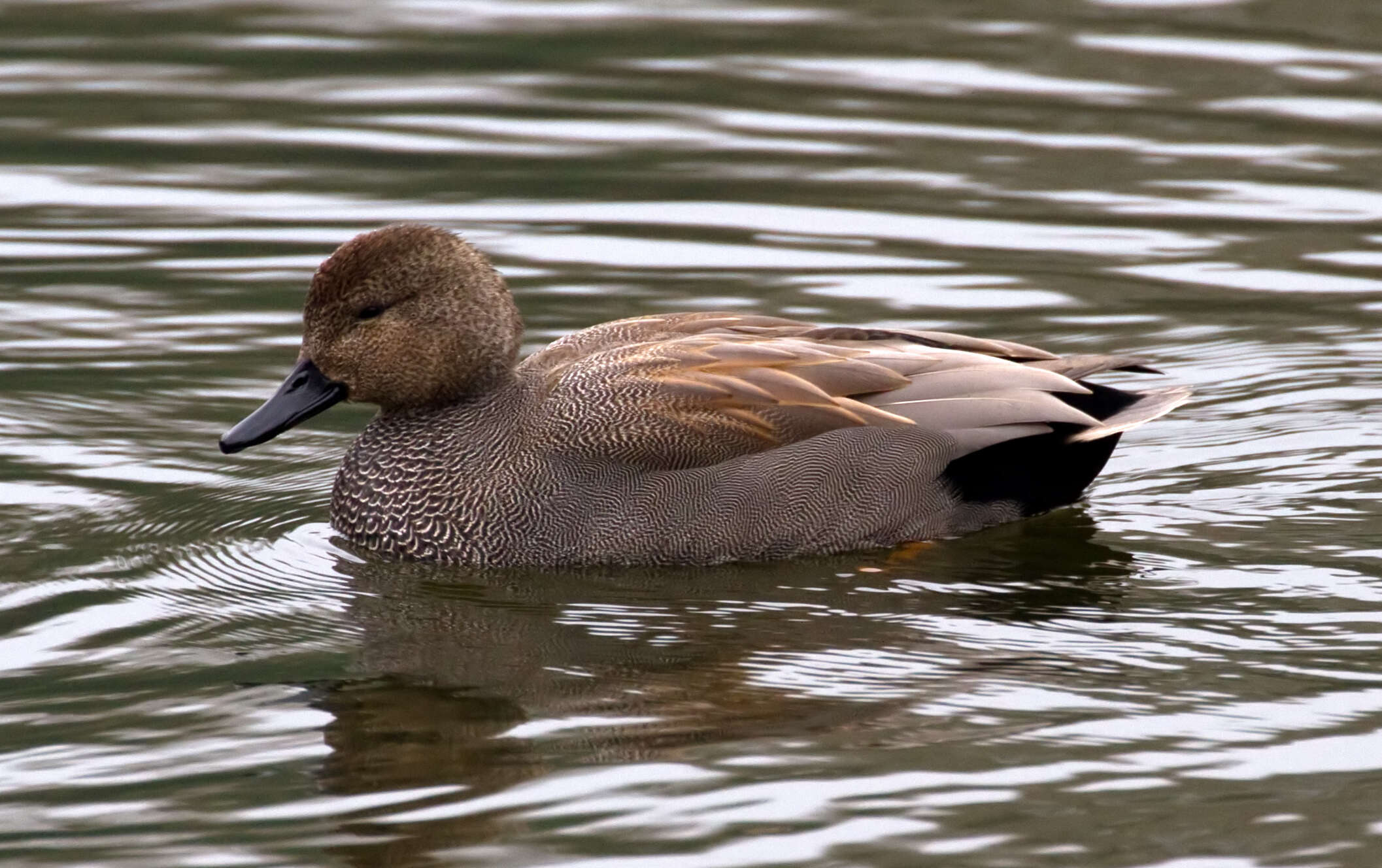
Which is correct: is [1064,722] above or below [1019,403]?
below

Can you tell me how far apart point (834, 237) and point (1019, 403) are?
399 centimetres

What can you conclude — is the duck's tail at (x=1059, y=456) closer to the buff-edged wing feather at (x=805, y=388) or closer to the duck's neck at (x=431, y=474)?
the buff-edged wing feather at (x=805, y=388)

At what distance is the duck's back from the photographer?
7.52 metres

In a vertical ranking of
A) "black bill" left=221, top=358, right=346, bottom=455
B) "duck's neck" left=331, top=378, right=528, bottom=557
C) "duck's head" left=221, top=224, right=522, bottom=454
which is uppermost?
"duck's head" left=221, top=224, right=522, bottom=454

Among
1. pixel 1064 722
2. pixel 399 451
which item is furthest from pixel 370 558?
pixel 1064 722

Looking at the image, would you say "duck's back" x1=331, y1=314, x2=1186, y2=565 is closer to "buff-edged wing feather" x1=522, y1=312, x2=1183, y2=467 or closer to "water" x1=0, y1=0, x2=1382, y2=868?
"buff-edged wing feather" x1=522, y1=312, x2=1183, y2=467

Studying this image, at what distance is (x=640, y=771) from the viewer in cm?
578

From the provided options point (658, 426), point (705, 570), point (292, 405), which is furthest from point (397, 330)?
point (705, 570)

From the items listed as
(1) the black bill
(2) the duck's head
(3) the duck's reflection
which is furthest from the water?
(2) the duck's head

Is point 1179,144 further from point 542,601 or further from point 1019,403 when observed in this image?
point 542,601

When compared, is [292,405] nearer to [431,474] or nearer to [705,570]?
[431,474]

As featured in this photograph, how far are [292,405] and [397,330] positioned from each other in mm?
452

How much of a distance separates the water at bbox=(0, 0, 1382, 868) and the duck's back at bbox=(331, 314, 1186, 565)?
15cm

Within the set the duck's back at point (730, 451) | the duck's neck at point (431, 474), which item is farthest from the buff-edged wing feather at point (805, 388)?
the duck's neck at point (431, 474)
